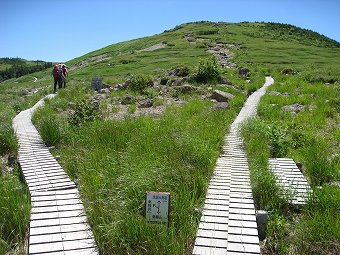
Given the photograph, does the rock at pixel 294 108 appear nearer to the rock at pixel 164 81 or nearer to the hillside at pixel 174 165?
the hillside at pixel 174 165

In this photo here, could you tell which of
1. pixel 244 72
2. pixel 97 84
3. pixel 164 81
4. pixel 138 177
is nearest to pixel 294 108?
pixel 164 81

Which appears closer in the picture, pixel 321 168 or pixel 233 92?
pixel 321 168

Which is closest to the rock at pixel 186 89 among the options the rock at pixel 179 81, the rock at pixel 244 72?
the rock at pixel 179 81

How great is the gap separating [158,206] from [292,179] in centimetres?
390

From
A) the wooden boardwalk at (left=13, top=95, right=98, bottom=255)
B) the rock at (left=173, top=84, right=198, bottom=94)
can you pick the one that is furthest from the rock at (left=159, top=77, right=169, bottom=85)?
the wooden boardwalk at (left=13, top=95, right=98, bottom=255)

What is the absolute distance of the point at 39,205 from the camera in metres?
7.01

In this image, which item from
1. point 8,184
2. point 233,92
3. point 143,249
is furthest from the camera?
point 233,92

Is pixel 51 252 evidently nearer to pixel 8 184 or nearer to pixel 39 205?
pixel 39 205

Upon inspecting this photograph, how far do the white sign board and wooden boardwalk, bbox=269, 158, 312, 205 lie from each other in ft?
8.91

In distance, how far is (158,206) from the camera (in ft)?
18.6

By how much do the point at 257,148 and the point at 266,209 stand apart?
11.2 ft

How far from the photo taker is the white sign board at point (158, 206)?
565cm

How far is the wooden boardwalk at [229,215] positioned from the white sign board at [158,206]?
646mm

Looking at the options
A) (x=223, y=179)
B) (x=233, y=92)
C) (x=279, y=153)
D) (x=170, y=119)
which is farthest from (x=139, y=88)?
(x=223, y=179)
